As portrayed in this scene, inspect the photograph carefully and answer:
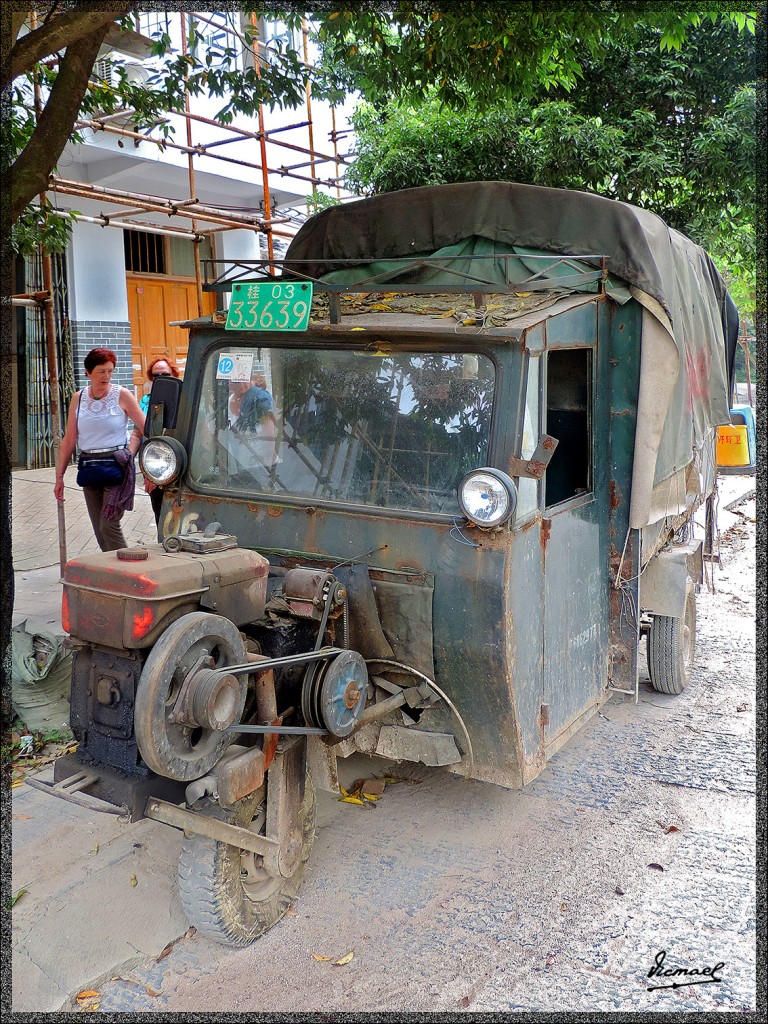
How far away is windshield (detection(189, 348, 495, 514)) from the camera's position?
357 centimetres

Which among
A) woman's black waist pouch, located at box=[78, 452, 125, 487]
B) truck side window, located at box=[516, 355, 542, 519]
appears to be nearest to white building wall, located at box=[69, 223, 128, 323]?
woman's black waist pouch, located at box=[78, 452, 125, 487]

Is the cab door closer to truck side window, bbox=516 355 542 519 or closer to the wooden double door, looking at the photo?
truck side window, bbox=516 355 542 519

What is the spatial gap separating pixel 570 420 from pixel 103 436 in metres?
3.18

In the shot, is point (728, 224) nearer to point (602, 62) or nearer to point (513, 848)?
point (602, 62)

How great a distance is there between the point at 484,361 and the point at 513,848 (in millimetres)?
2118

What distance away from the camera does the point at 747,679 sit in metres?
5.89

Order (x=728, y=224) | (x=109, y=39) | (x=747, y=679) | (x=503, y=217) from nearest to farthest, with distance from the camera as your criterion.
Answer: (x=503, y=217), (x=747, y=679), (x=109, y=39), (x=728, y=224)

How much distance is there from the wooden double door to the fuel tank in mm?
9401

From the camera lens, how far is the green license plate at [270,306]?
12.3 feet

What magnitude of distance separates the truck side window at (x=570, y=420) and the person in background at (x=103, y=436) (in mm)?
2858

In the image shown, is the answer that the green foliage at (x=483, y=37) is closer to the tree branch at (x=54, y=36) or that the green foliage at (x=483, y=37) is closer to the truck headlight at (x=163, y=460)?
the tree branch at (x=54, y=36)

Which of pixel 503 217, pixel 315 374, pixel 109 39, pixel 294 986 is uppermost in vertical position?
pixel 109 39

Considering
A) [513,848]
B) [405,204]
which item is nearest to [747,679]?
[513,848]

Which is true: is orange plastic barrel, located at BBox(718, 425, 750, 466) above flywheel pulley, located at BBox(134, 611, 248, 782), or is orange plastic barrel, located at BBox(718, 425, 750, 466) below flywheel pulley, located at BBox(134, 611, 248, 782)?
above
